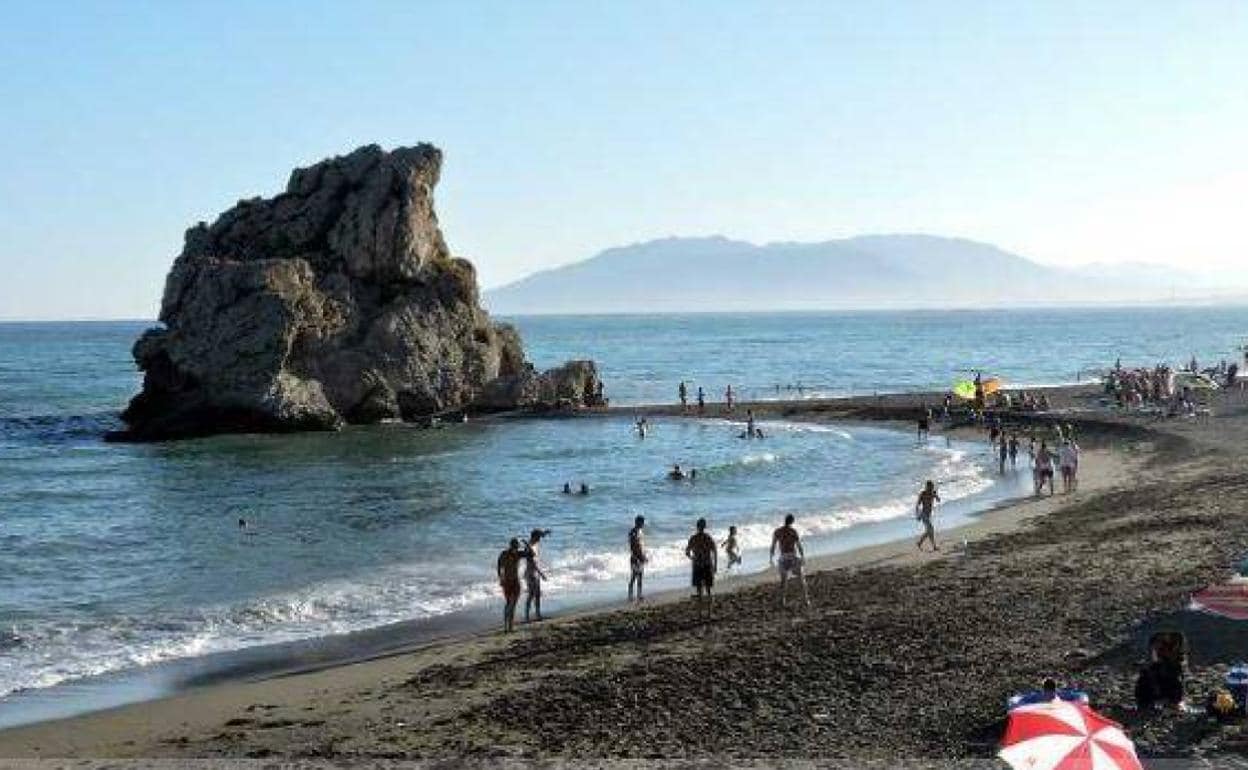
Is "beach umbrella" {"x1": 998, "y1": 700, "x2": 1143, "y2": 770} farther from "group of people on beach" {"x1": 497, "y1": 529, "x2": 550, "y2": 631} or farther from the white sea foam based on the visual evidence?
the white sea foam

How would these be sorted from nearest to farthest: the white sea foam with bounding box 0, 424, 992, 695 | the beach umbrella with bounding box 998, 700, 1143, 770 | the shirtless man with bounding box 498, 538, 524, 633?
1. the beach umbrella with bounding box 998, 700, 1143, 770
2. the white sea foam with bounding box 0, 424, 992, 695
3. the shirtless man with bounding box 498, 538, 524, 633

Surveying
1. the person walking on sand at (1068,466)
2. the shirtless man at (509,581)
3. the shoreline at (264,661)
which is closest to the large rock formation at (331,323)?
the person walking on sand at (1068,466)

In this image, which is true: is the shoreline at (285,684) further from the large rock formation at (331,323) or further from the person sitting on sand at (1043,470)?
the large rock formation at (331,323)

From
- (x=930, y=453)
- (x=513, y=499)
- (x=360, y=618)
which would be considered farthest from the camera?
(x=930, y=453)

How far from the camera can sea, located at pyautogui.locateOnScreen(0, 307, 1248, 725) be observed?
21531 mm

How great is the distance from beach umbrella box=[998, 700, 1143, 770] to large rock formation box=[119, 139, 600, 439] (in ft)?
171

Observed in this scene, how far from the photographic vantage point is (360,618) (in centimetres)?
2219

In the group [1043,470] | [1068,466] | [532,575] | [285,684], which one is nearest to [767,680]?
[285,684]

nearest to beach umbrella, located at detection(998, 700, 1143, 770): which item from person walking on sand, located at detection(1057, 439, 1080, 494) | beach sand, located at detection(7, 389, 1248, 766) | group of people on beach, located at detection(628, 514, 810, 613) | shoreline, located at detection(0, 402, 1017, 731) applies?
beach sand, located at detection(7, 389, 1248, 766)

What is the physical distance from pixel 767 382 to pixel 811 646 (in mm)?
81867

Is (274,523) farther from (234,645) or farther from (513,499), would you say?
(234,645)

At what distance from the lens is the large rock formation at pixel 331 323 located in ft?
190

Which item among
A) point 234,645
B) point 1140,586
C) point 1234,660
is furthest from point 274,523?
point 1234,660

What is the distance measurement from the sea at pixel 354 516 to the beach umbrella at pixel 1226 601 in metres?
11.4
